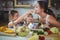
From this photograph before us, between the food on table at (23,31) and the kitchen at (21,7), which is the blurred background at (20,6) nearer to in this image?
the kitchen at (21,7)

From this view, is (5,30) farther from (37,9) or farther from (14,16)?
(37,9)

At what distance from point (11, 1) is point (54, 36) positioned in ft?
1.46

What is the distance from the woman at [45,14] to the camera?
175cm

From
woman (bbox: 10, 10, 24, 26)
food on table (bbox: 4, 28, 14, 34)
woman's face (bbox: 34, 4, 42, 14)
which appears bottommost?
food on table (bbox: 4, 28, 14, 34)

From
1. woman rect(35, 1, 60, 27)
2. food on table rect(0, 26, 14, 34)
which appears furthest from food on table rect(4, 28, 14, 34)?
woman rect(35, 1, 60, 27)

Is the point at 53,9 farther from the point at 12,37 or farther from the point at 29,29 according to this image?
the point at 12,37

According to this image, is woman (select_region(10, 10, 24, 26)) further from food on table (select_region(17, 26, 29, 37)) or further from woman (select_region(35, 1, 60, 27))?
woman (select_region(35, 1, 60, 27))

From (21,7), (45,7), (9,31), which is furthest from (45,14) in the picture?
(9,31)

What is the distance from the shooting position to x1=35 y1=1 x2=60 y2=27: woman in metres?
1.75

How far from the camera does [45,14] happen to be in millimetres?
1752

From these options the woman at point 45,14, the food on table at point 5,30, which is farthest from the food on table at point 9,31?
the woman at point 45,14

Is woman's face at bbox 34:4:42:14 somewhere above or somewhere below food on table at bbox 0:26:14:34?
above

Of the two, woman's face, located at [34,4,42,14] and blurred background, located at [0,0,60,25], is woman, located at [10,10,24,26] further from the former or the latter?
woman's face, located at [34,4,42,14]

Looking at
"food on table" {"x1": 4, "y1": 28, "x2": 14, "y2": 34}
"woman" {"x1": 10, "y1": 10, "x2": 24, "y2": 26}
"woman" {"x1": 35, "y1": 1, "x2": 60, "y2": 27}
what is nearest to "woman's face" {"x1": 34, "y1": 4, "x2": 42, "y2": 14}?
"woman" {"x1": 35, "y1": 1, "x2": 60, "y2": 27}
